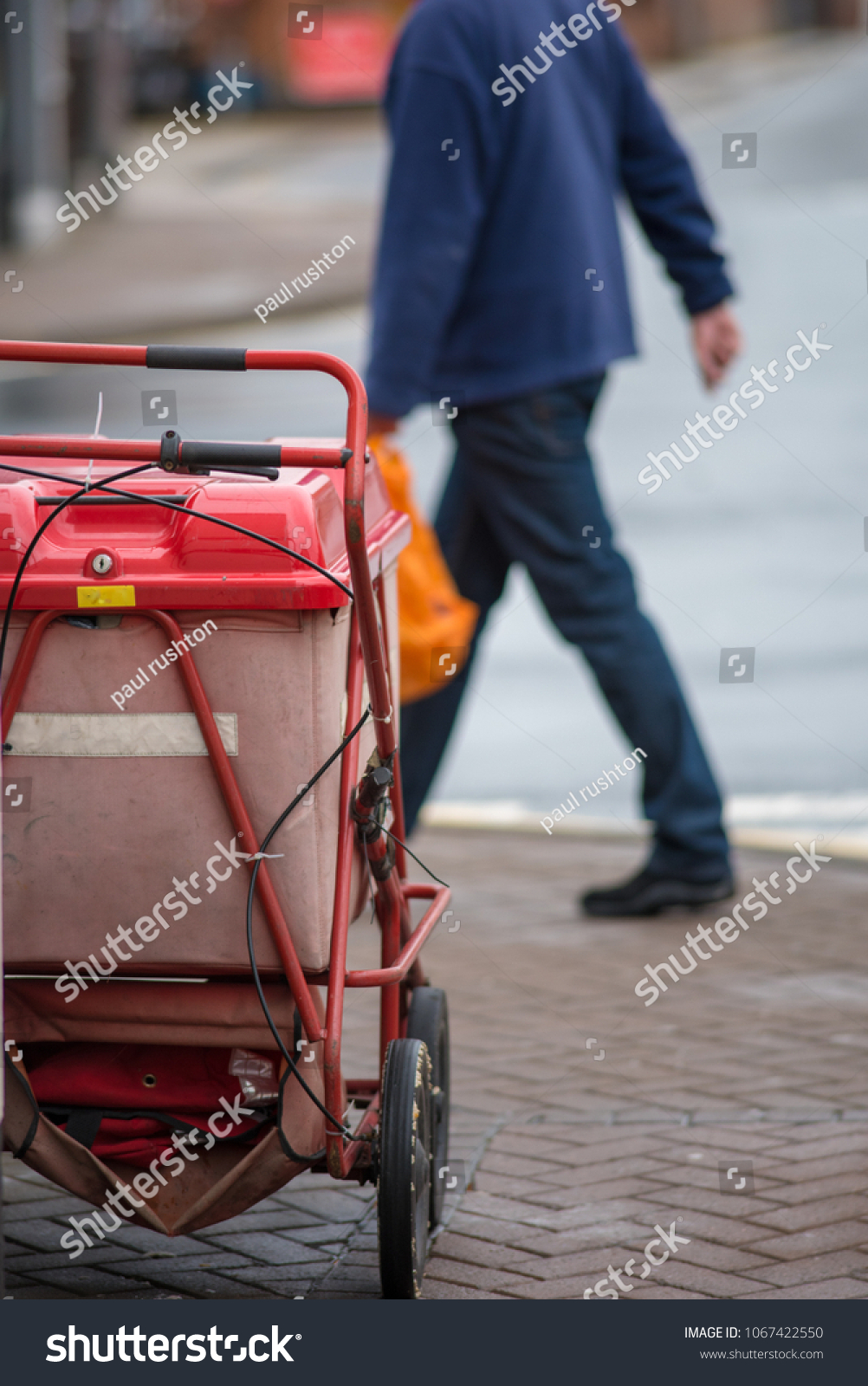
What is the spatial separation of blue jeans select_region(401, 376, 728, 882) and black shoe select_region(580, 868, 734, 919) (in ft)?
0.11

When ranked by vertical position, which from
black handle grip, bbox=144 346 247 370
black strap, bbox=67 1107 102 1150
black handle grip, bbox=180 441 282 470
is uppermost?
black handle grip, bbox=144 346 247 370

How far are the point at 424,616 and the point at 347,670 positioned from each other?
4.90 feet

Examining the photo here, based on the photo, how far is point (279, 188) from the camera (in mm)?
31547

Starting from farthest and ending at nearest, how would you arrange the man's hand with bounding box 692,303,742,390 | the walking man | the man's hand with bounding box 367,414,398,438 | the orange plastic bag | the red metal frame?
the man's hand with bounding box 692,303,742,390, the walking man, the man's hand with bounding box 367,414,398,438, the orange plastic bag, the red metal frame

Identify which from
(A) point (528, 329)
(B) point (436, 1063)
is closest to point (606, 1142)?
(B) point (436, 1063)

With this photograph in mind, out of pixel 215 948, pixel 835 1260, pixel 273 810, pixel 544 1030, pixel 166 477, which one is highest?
pixel 166 477

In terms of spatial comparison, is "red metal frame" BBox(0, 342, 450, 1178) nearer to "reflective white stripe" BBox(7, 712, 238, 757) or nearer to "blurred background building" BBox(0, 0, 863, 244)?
"reflective white stripe" BBox(7, 712, 238, 757)

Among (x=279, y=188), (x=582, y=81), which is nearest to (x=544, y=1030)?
(x=582, y=81)

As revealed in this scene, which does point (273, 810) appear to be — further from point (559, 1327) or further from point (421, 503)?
point (421, 503)

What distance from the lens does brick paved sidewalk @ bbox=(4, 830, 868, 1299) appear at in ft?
9.66

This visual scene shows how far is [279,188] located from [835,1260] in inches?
1193

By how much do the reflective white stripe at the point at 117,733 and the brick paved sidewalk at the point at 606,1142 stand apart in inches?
35.2

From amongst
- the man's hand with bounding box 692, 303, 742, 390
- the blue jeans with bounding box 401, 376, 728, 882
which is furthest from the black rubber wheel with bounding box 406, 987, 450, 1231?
the man's hand with bounding box 692, 303, 742, 390

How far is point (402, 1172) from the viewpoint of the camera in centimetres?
266
